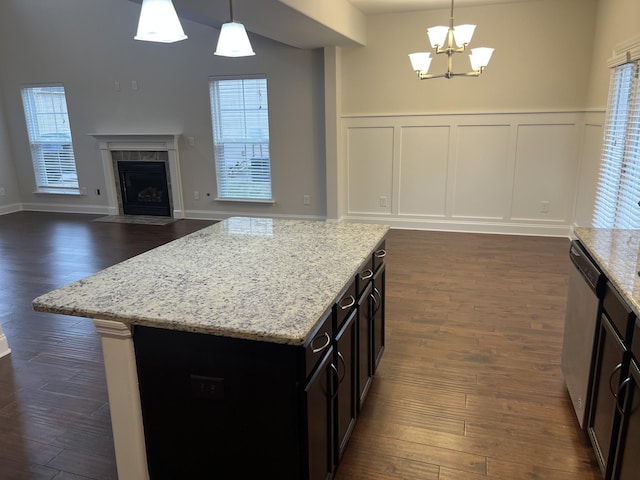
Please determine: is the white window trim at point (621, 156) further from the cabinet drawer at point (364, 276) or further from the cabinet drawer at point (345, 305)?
the cabinet drawer at point (345, 305)

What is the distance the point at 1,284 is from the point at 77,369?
86.9 inches

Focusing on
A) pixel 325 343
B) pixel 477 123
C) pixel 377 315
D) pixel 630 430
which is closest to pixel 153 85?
pixel 477 123

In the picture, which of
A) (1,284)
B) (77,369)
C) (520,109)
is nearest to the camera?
(77,369)

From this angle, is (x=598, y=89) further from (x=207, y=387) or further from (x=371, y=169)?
(x=207, y=387)

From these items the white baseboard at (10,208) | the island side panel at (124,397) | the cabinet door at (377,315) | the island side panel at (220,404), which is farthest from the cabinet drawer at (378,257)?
the white baseboard at (10,208)

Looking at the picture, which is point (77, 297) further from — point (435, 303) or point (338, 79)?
point (338, 79)

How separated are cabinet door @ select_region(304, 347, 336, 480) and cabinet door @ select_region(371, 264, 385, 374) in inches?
27.9

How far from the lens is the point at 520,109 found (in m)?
5.54

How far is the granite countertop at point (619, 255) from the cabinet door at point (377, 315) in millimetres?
1001

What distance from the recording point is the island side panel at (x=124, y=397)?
1.55 m

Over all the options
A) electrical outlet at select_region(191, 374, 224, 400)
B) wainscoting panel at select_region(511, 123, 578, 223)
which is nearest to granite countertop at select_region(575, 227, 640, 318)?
electrical outlet at select_region(191, 374, 224, 400)

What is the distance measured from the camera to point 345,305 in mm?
1865

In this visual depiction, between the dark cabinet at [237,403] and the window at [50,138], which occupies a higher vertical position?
the window at [50,138]

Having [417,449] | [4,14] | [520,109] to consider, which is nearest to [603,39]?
[520,109]
